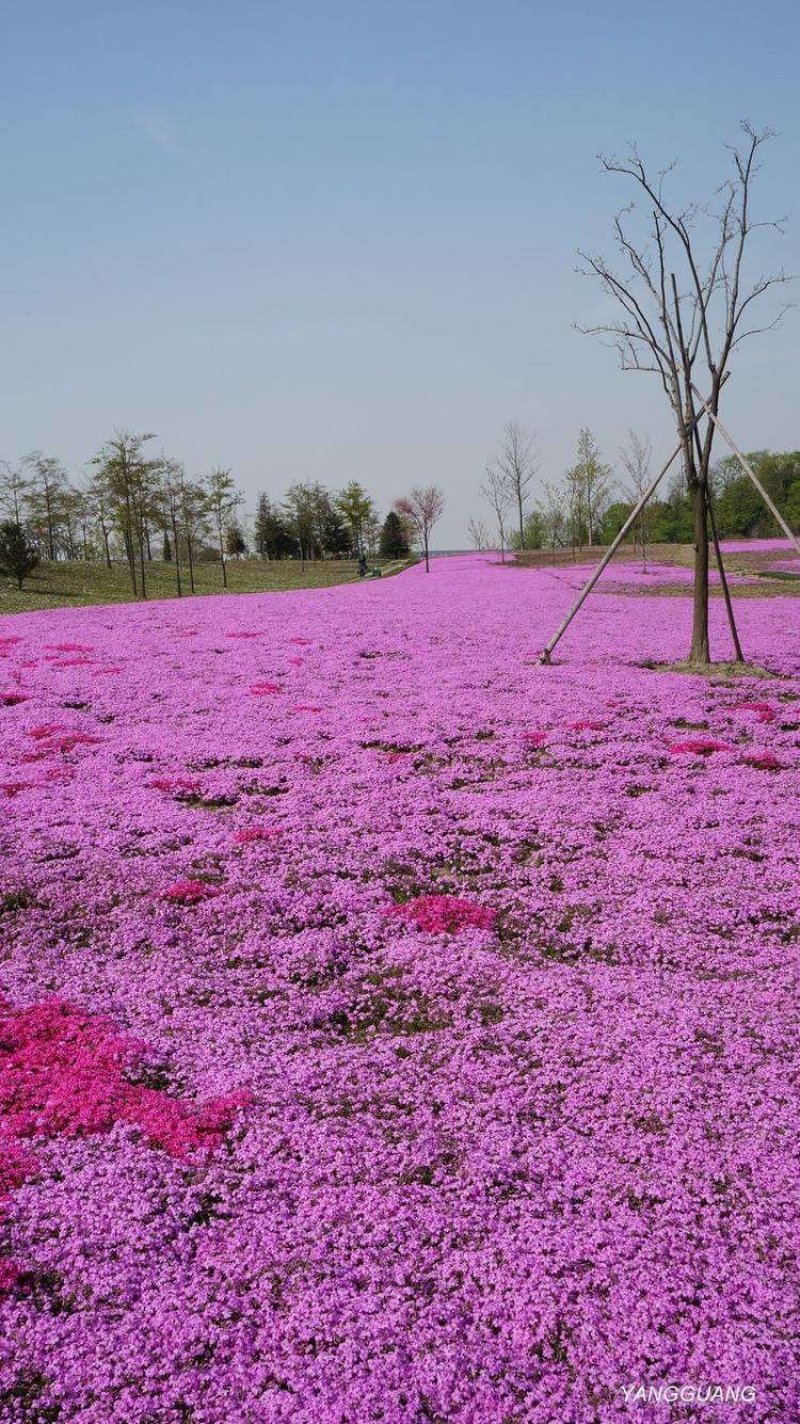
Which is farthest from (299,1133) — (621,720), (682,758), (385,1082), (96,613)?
(96,613)

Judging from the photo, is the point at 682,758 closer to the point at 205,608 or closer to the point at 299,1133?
the point at 299,1133

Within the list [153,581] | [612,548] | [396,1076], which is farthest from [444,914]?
[153,581]

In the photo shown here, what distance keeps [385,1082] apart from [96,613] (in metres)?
25.4

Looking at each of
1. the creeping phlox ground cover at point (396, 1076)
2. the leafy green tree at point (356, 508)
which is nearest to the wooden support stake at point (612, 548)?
the creeping phlox ground cover at point (396, 1076)

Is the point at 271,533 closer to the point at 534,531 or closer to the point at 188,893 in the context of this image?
the point at 534,531

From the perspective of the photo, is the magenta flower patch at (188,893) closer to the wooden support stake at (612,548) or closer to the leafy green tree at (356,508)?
the wooden support stake at (612,548)

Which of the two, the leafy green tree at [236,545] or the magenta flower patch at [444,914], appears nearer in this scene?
the magenta flower patch at [444,914]

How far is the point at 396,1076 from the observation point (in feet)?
19.0

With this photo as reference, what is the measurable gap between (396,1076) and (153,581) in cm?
5708

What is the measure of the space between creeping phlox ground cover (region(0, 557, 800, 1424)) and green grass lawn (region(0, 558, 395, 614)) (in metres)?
30.2

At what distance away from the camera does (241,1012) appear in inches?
256

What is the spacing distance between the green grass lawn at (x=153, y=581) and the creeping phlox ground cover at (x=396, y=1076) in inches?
1187

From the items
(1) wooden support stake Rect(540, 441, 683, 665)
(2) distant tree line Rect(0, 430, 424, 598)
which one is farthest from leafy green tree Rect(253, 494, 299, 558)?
(1) wooden support stake Rect(540, 441, 683, 665)

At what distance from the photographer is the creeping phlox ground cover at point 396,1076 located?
12.5ft
